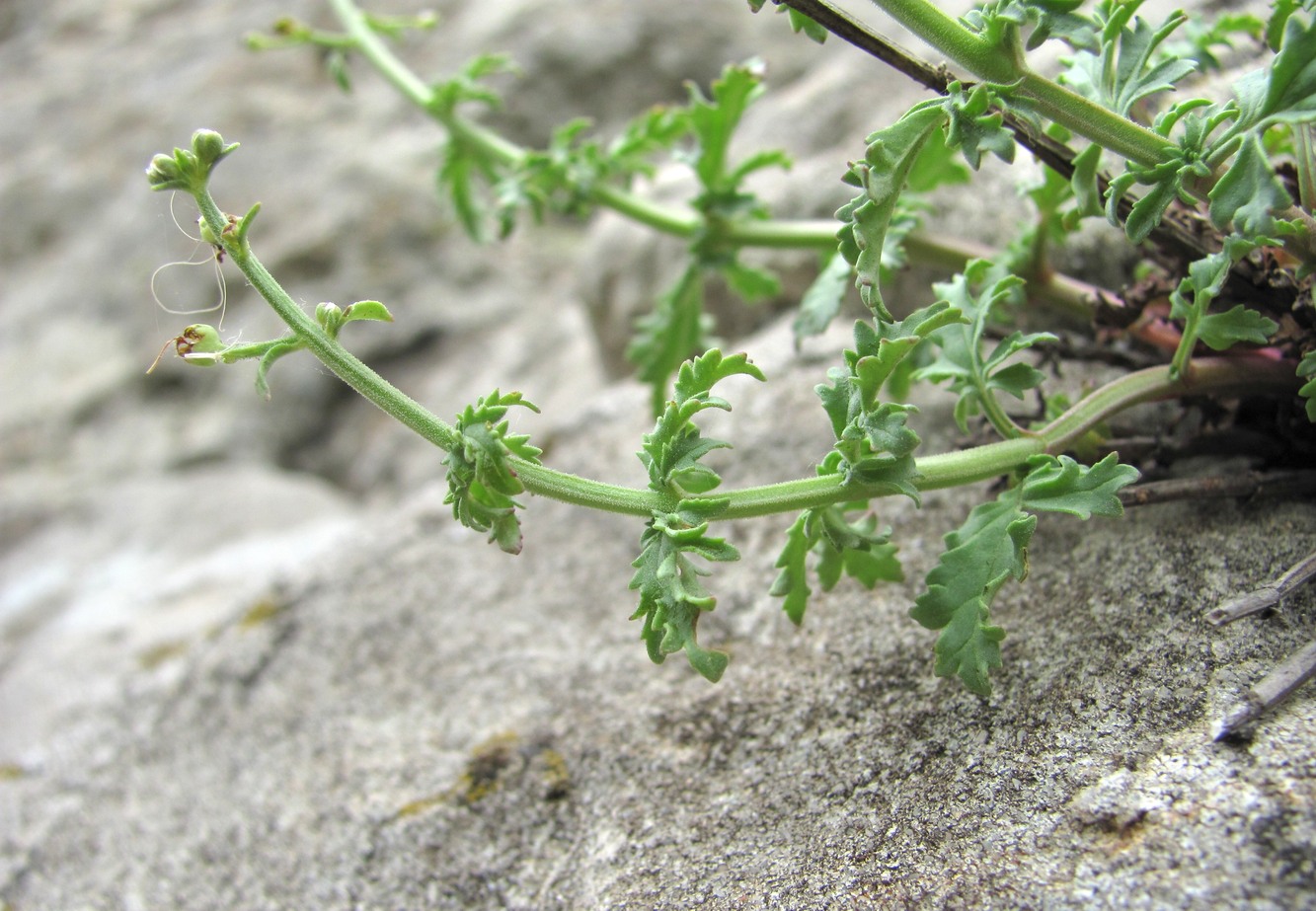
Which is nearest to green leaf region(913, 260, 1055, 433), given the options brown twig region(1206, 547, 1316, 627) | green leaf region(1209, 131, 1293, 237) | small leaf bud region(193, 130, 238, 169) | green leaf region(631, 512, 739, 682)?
green leaf region(1209, 131, 1293, 237)

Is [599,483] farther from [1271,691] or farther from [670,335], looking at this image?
[670,335]

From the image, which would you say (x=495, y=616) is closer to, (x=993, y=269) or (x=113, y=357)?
(x=993, y=269)

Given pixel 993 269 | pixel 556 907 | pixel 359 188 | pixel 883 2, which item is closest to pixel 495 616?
pixel 556 907

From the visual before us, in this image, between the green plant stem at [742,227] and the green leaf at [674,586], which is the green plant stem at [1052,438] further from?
the green plant stem at [742,227]

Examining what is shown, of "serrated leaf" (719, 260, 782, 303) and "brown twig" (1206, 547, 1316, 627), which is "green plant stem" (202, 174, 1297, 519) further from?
"serrated leaf" (719, 260, 782, 303)

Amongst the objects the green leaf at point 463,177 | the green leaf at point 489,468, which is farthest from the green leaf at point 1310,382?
the green leaf at point 463,177

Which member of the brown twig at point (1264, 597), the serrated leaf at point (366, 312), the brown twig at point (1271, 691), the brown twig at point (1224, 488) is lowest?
the brown twig at point (1271, 691)

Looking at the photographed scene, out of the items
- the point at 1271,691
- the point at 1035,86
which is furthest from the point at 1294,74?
the point at 1271,691
